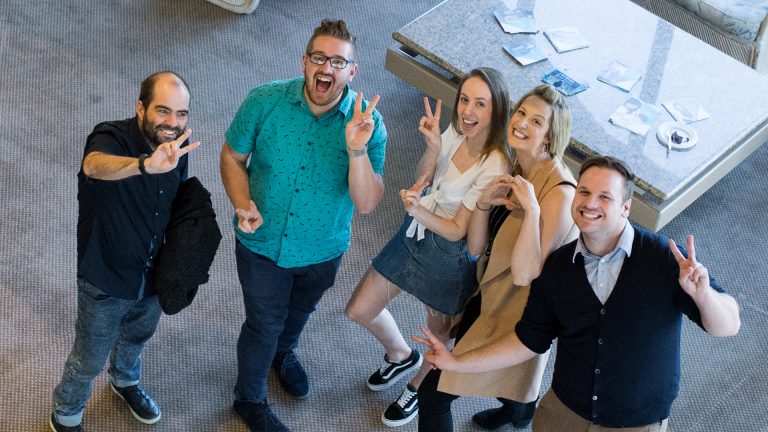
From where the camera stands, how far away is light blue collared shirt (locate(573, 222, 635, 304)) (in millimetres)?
2789

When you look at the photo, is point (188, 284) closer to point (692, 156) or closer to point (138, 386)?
point (138, 386)

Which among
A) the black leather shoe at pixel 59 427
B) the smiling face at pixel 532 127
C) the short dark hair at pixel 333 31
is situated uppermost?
the short dark hair at pixel 333 31

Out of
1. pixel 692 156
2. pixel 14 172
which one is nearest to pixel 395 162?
pixel 692 156

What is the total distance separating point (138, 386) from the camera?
3625mm

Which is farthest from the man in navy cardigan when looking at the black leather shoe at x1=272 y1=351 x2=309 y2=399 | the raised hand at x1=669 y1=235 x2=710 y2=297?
the black leather shoe at x1=272 y1=351 x2=309 y2=399

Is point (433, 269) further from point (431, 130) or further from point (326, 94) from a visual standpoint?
point (326, 94)

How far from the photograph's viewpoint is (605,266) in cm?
280

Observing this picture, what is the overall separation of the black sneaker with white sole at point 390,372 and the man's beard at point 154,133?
1312 mm

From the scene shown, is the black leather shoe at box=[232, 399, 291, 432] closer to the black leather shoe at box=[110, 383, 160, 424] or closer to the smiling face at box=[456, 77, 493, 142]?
the black leather shoe at box=[110, 383, 160, 424]

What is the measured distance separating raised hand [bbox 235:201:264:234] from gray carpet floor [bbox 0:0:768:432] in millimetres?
903

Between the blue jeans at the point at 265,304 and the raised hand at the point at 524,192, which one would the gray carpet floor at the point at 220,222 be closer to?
the blue jeans at the point at 265,304

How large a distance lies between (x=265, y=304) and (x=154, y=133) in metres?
0.69

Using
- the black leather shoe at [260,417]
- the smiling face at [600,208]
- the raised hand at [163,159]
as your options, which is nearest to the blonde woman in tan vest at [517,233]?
the smiling face at [600,208]

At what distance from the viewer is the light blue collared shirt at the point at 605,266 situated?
2.79 meters
